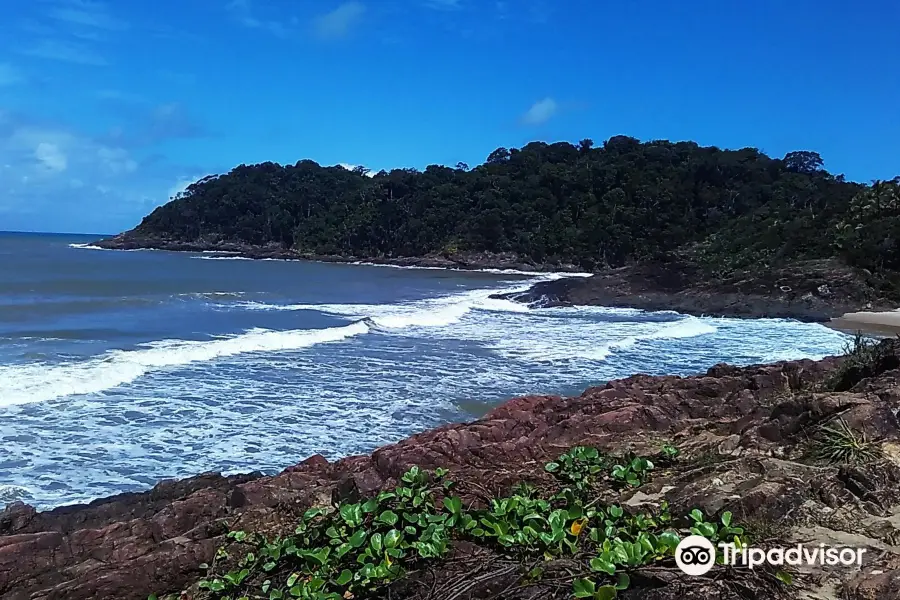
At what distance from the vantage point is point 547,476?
5371mm

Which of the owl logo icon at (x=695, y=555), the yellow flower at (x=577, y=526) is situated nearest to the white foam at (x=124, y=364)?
the yellow flower at (x=577, y=526)

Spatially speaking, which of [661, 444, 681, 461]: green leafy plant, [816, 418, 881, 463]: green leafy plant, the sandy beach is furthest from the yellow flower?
the sandy beach

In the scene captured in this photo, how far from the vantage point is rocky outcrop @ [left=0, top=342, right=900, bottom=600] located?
163 inches

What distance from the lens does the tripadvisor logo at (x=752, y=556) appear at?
11.4ft

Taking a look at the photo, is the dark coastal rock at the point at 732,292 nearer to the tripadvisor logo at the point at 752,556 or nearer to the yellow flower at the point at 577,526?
the tripadvisor logo at the point at 752,556

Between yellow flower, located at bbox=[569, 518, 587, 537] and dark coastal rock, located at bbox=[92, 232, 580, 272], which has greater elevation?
dark coastal rock, located at bbox=[92, 232, 580, 272]

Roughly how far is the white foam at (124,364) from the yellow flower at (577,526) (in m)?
11.8

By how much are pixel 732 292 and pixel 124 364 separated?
28.2m

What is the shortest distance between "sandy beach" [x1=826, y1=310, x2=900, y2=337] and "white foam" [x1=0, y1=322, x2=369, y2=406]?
19.1 metres

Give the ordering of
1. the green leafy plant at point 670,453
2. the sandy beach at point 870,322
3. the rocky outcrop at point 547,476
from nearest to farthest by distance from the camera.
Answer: the rocky outcrop at point 547,476 < the green leafy plant at point 670,453 < the sandy beach at point 870,322

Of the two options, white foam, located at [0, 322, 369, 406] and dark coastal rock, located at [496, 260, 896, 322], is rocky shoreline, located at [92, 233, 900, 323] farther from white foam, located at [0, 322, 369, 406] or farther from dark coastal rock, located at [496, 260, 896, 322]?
white foam, located at [0, 322, 369, 406]

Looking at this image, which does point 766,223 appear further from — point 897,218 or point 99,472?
point 99,472

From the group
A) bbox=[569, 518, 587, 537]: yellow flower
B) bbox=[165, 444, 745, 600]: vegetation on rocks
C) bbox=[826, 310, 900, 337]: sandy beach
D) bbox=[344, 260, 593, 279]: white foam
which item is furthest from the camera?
bbox=[344, 260, 593, 279]: white foam

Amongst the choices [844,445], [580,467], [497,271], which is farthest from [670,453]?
[497,271]
